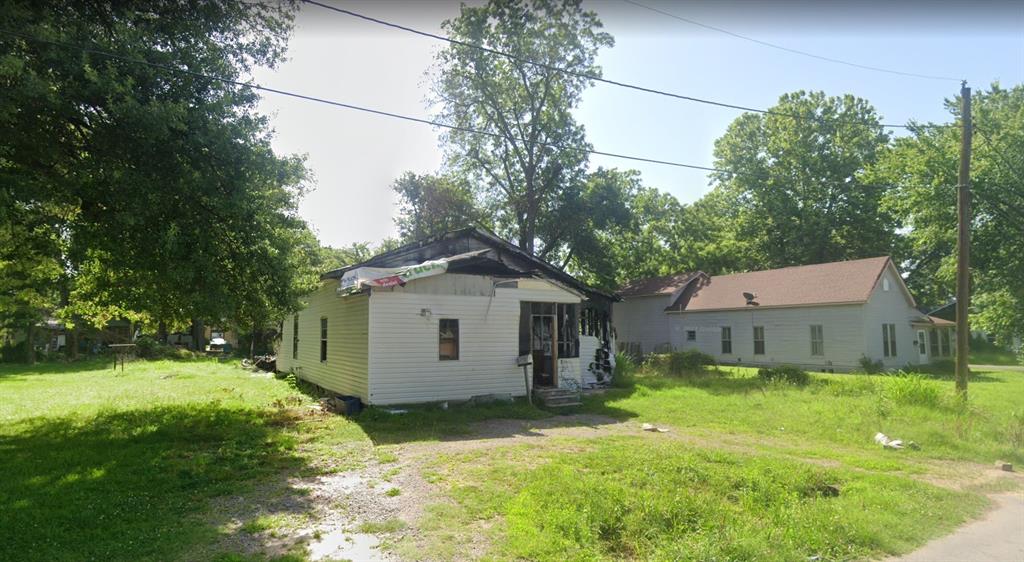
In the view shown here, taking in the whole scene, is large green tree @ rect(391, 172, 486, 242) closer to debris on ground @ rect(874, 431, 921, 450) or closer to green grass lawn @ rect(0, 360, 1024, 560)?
green grass lawn @ rect(0, 360, 1024, 560)

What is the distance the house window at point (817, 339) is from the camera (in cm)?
2425

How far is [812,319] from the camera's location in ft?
80.7

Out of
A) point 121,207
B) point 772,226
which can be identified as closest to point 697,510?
point 121,207

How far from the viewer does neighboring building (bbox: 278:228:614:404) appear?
475 inches

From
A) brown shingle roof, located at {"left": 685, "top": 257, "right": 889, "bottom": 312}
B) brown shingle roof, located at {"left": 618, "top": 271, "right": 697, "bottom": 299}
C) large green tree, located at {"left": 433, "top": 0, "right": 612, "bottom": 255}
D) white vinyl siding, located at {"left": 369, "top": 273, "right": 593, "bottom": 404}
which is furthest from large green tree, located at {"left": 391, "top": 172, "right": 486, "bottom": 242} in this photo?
white vinyl siding, located at {"left": 369, "top": 273, "right": 593, "bottom": 404}

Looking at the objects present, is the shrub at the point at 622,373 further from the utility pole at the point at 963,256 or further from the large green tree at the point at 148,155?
the large green tree at the point at 148,155

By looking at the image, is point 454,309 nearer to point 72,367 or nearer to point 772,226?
point 72,367

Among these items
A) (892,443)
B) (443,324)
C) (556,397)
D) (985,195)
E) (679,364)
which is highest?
(985,195)

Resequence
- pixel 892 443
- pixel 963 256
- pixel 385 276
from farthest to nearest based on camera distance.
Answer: pixel 963 256 → pixel 385 276 → pixel 892 443

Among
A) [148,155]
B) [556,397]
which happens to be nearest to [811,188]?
[556,397]

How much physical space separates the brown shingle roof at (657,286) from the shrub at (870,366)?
1036 cm

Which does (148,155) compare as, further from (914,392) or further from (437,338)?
(914,392)

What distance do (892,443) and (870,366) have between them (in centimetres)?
1560

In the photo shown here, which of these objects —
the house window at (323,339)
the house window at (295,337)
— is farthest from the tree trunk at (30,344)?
the house window at (323,339)
